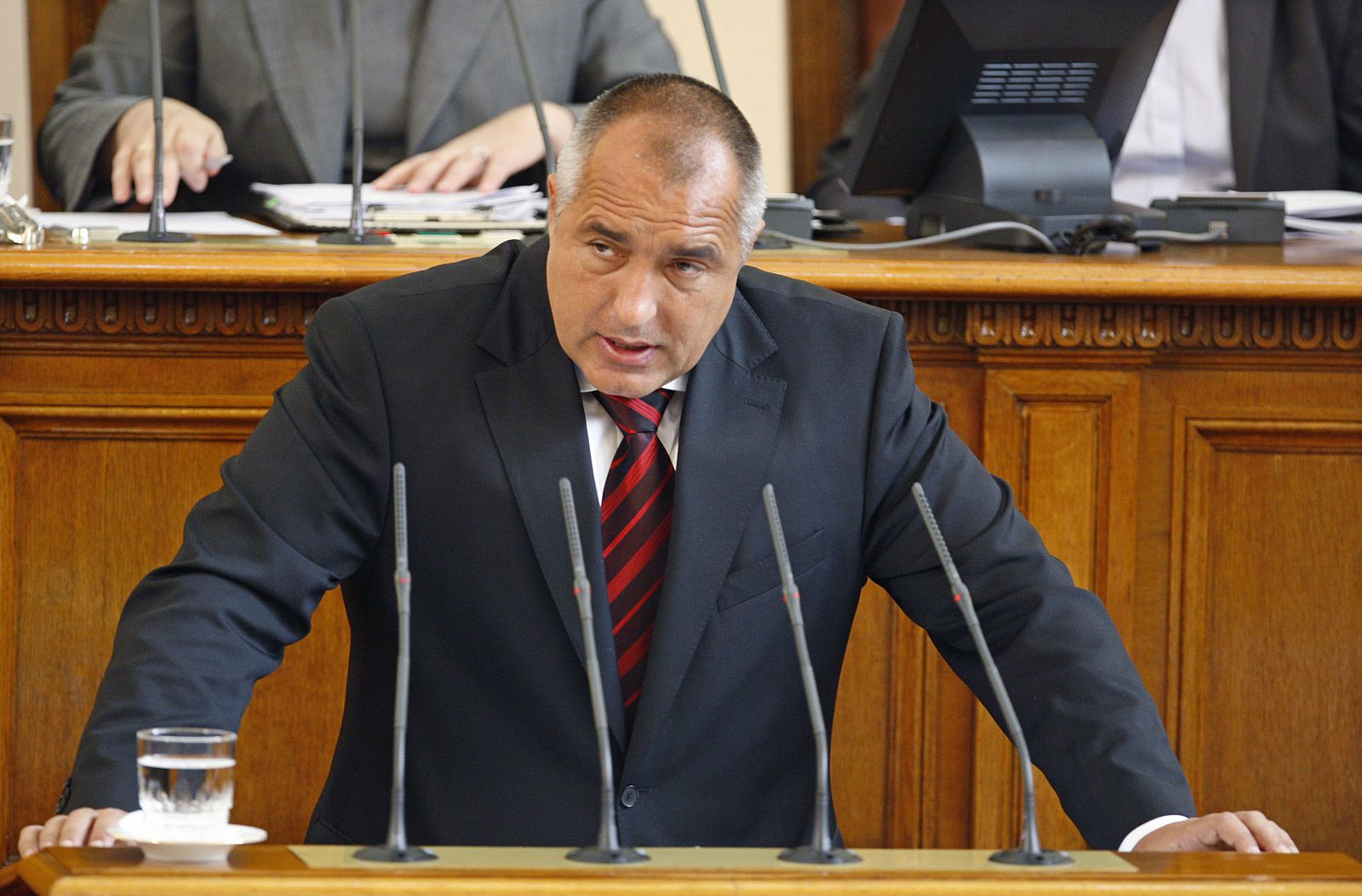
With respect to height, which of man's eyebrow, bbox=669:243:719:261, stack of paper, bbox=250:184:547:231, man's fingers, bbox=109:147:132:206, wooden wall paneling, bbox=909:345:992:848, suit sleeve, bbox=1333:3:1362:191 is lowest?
wooden wall paneling, bbox=909:345:992:848

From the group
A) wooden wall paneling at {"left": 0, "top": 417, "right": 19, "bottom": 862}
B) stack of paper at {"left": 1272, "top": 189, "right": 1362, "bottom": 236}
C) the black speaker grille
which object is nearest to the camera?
wooden wall paneling at {"left": 0, "top": 417, "right": 19, "bottom": 862}

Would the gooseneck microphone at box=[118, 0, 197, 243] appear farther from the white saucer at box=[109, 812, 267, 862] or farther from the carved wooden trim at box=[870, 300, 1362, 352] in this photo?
the white saucer at box=[109, 812, 267, 862]

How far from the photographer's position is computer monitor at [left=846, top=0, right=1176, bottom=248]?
248 cm

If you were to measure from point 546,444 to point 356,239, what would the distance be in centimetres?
72

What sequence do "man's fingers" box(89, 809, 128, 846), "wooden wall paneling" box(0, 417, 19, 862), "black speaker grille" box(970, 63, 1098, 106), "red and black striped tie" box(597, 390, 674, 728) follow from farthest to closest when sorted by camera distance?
"black speaker grille" box(970, 63, 1098, 106), "wooden wall paneling" box(0, 417, 19, 862), "red and black striped tie" box(597, 390, 674, 728), "man's fingers" box(89, 809, 128, 846)

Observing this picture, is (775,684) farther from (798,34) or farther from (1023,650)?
(798,34)

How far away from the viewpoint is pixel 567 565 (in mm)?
1670

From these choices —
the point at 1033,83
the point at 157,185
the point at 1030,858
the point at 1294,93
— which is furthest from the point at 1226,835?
the point at 1294,93

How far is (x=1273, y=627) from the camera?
2.22 meters

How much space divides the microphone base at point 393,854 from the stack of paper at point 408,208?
57.2 inches

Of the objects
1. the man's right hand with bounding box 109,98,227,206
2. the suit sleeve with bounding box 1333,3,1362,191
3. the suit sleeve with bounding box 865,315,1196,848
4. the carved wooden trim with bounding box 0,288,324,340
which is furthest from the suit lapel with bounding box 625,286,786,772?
the suit sleeve with bounding box 1333,3,1362,191

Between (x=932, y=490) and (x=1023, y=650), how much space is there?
0.60 feet

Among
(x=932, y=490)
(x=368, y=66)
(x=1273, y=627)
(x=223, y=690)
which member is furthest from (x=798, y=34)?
(x=223, y=690)

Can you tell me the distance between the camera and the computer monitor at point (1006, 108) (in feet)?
8.13
